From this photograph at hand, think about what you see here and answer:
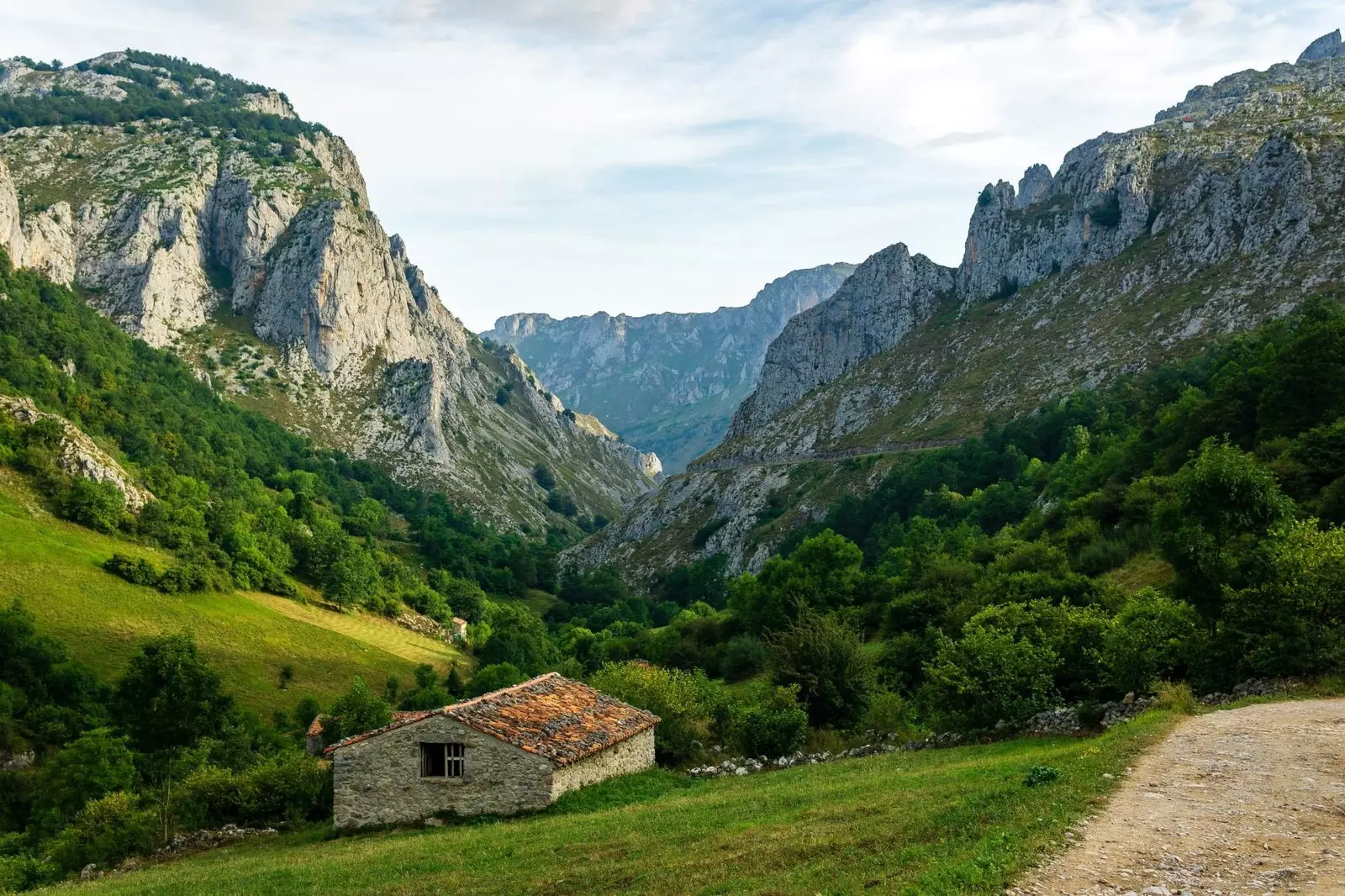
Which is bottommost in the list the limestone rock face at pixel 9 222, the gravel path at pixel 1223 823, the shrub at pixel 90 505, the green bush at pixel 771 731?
the green bush at pixel 771 731

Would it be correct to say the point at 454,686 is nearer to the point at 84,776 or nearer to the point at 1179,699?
the point at 84,776

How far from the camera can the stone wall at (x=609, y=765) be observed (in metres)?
27.7

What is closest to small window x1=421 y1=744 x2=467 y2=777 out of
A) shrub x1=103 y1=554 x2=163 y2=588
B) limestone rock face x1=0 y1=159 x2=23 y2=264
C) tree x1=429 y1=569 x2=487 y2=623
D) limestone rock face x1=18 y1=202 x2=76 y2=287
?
shrub x1=103 y1=554 x2=163 y2=588

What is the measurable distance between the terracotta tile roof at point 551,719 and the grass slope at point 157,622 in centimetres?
4798

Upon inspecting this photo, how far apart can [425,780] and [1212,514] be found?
84.4 feet

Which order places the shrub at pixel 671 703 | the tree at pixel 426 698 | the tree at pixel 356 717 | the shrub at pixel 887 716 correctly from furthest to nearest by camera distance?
the tree at pixel 426 698 < the tree at pixel 356 717 < the shrub at pixel 671 703 < the shrub at pixel 887 716

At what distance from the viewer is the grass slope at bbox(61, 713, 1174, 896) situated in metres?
13.4

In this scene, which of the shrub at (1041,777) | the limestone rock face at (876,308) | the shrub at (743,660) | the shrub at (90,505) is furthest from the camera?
the limestone rock face at (876,308)

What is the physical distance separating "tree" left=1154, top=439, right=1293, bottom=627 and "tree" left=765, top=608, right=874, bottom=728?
13.3m

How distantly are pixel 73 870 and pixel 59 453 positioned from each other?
7972 centimetres

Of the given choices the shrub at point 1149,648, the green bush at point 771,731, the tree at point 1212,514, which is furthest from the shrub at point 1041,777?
the green bush at point 771,731

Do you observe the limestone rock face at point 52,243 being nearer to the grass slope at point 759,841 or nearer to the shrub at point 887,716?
the grass slope at point 759,841

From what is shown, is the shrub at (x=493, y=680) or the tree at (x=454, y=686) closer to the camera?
the shrub at (x=493, y=680)

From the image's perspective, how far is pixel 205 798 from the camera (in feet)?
112
